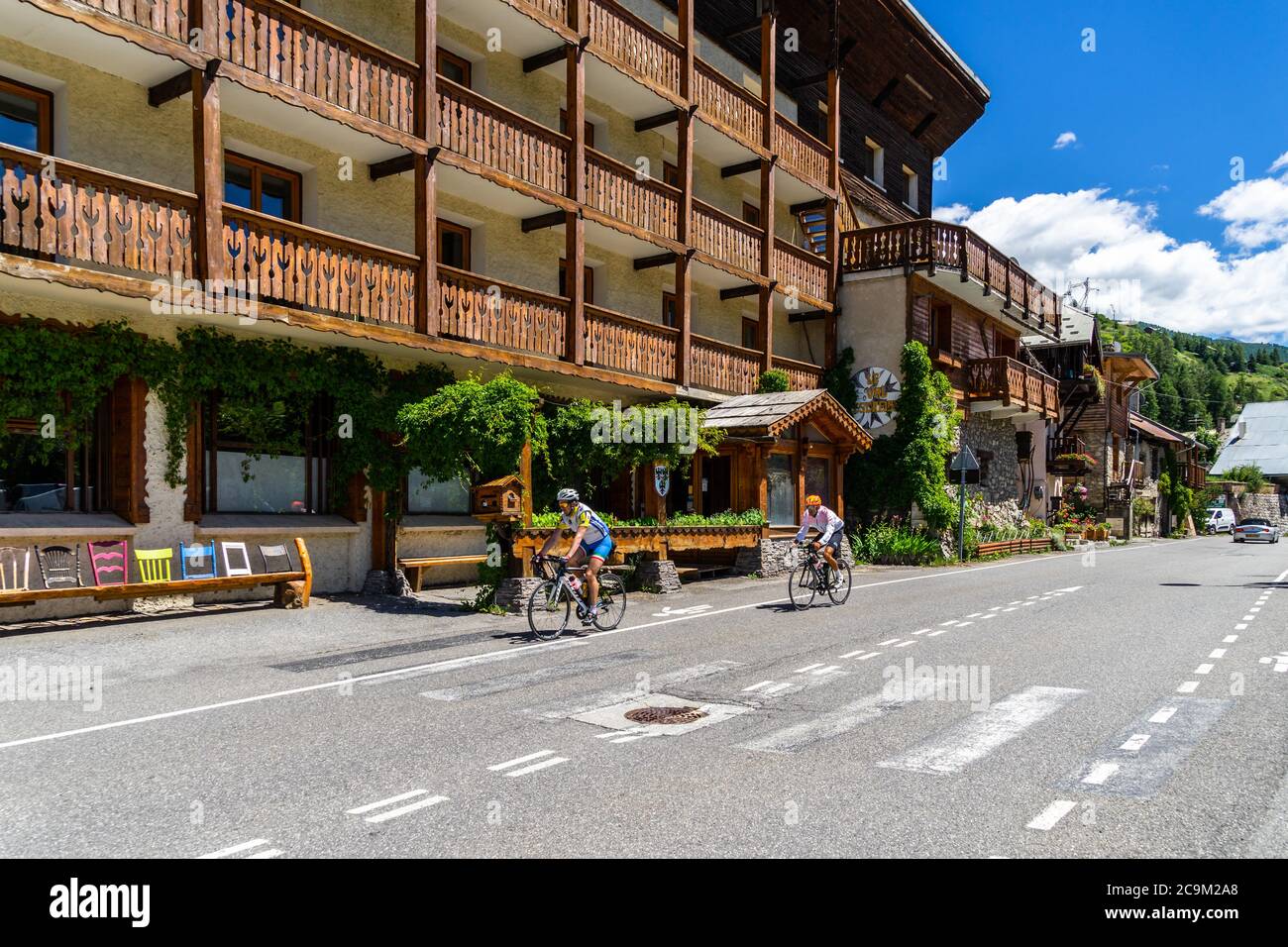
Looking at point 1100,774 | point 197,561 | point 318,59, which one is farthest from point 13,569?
point 1100,774

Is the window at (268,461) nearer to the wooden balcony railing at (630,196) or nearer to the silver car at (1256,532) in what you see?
the wooden balcony railing at (630,196)

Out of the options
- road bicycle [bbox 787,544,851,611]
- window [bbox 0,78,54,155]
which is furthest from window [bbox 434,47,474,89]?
road bicycle [bbox 787,544,851,611]

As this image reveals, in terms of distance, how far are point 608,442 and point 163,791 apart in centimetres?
1171

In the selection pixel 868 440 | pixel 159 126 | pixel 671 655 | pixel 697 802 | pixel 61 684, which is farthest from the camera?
pixel 868 440

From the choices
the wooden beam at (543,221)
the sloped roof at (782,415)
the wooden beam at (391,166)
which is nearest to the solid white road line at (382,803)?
the wooden beam at (391,166)

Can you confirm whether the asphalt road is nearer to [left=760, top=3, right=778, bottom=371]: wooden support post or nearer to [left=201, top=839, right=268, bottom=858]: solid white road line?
[left=201, top=839, right=268, bottom=858]: solid white road line

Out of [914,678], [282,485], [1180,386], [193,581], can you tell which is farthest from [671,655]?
[1180,386]

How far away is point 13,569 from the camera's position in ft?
36.5

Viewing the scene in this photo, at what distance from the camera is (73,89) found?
1266cm

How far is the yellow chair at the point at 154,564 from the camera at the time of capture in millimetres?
12523

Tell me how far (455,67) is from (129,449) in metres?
10.1

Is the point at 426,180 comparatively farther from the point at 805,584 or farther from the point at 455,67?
the point at 805,584

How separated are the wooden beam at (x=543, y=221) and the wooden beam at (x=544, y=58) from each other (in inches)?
123

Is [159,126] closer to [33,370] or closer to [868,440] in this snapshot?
[33,370]
